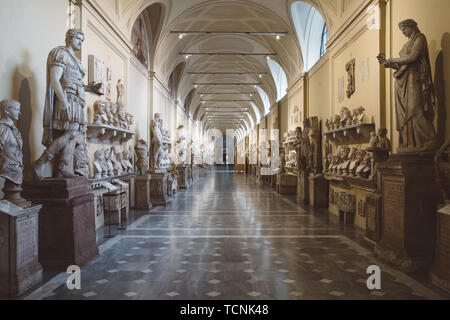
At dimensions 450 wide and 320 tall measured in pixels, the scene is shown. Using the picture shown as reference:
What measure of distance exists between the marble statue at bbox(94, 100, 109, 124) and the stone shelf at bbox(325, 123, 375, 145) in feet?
20.2

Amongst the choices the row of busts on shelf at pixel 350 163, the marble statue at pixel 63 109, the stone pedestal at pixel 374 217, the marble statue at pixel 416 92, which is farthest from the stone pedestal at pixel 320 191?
the marble statue at pixel 63 109

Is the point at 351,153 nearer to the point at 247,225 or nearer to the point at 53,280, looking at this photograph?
the point at 247,225

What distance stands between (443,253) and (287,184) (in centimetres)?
1165

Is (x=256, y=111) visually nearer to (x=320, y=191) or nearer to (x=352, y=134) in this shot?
(x=320, y=191)

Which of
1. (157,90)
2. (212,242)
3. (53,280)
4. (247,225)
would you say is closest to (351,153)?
(247,225)

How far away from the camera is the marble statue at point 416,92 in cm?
514

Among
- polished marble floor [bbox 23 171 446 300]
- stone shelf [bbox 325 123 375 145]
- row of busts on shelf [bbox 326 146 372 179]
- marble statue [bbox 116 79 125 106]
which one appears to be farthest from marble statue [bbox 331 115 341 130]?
marble statue [bbox 116 79 125 106]

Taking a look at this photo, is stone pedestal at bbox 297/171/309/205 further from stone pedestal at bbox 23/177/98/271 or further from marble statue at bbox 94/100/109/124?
stone pedestal at bbox 23/177/98/271

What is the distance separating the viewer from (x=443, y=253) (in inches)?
172

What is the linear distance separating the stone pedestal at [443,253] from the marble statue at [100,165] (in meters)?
6.92

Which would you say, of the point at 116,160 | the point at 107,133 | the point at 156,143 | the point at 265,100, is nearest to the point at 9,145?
the point at 107,133

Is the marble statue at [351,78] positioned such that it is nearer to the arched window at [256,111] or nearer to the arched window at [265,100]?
the arched window at [265,100]
